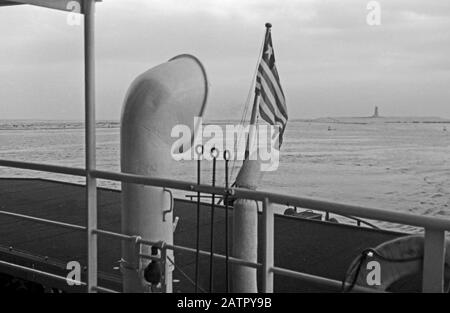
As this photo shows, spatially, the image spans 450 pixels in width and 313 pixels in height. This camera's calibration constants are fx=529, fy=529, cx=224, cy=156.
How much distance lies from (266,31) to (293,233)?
10.6ft

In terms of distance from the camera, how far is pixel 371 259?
2014 mm

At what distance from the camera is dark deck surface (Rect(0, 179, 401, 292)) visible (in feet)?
15.9

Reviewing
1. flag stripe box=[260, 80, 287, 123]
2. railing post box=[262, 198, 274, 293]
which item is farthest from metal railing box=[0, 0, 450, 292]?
flag stripe box=[260, 80, 287, 123]

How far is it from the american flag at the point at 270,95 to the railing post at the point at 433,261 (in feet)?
7.62

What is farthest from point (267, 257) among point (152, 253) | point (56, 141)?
point (56, 141)

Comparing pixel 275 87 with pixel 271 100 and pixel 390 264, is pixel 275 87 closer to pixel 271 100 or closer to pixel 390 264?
pixel 271 100

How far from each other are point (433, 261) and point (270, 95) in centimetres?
242

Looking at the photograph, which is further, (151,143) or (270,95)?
(270,95)

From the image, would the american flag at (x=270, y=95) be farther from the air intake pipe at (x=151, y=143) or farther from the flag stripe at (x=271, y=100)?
the air intake pipe at (x=151, y=143)

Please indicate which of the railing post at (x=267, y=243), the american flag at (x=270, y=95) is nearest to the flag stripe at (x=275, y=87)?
the american flag at (x=270, y=95)

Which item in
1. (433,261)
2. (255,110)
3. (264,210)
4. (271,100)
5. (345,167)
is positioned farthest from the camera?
(345,167)

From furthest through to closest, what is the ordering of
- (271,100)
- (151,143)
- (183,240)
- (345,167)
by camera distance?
(345,167) → (183,240) → (271,100) → (151,143)

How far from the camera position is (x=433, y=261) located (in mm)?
1792

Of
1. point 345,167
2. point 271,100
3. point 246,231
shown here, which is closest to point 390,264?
point 246,231
